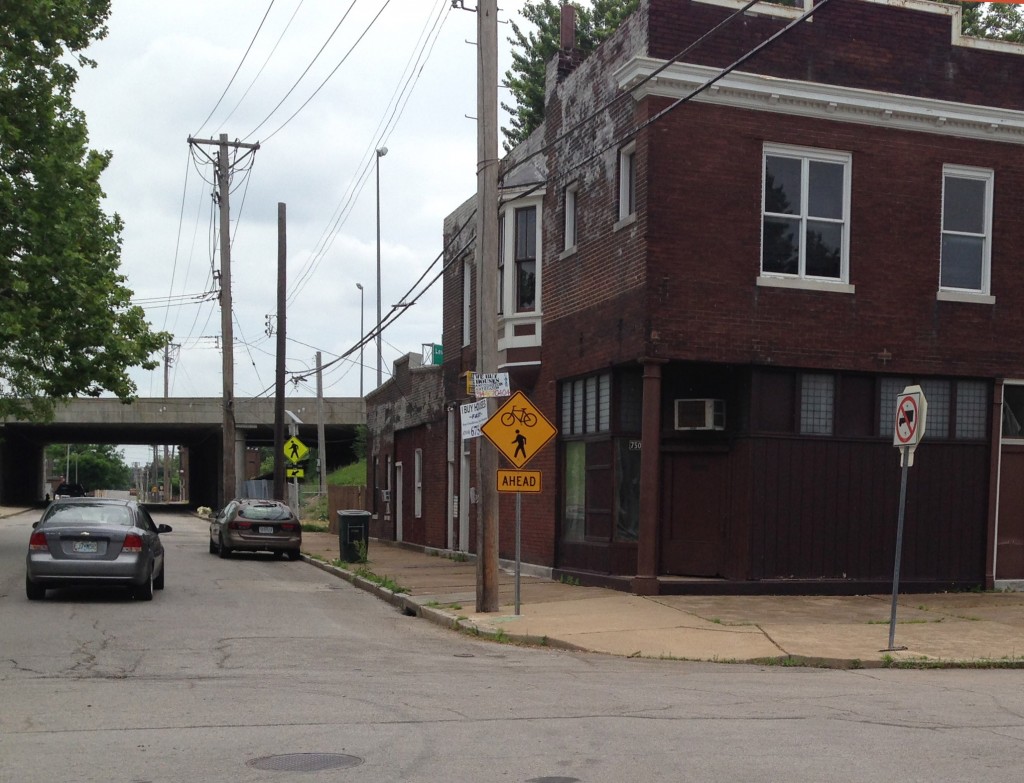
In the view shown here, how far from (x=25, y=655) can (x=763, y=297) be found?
440 inches

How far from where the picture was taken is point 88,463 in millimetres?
166125

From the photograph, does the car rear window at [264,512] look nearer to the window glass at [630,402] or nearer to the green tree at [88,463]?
the window glass at [630,402]

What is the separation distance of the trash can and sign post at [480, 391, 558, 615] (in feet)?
34.3

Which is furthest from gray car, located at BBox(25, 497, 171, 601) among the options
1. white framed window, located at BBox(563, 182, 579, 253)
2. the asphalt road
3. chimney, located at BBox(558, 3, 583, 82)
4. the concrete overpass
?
the concrete overpass

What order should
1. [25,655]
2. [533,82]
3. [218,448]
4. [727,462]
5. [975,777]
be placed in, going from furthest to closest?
[218,448]
[533,82]
[727,462]
[25,655]
[975,777]

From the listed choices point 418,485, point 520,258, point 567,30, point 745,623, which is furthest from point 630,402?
point 418,485

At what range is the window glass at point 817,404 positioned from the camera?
17.8 m

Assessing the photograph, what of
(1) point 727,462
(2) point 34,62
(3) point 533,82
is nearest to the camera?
(1) point 727,462

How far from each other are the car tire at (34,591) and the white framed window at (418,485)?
553 inches

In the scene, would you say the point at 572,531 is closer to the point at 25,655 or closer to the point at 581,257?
the point at 581,257

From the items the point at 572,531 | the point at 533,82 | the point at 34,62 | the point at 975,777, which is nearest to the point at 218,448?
the point at 533,82

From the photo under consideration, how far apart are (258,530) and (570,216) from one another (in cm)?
1203

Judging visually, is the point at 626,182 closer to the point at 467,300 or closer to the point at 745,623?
the point at 745,623

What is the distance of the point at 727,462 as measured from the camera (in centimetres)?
1781
